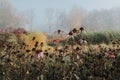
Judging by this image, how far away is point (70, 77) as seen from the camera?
21.0 feet

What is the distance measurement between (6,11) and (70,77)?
224 feet

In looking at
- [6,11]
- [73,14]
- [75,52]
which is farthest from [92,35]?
[73,14]

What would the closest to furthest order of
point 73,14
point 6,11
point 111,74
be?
1. point 111,74
2. point 6,11
3. point 73,14

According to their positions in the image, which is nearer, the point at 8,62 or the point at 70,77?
the point at 70,77

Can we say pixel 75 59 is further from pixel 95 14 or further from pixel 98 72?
pixel 95 14

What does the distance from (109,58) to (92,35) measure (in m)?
11.2

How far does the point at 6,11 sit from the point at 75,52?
221 feet

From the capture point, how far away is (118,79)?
668cm

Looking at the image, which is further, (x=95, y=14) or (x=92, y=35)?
(x=95, y=14)

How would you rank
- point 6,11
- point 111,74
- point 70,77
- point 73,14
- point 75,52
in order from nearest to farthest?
point 70,77
point 111,74
point 75,52
point 6,11
point 73,14

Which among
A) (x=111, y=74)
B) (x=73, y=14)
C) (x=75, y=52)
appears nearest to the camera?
(x=111, y=74)

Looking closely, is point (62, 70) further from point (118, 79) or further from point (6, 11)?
point (6, 11)

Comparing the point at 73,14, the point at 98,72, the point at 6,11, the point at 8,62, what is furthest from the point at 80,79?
the point at 73,14

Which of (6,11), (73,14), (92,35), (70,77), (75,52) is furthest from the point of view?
(73,14)
